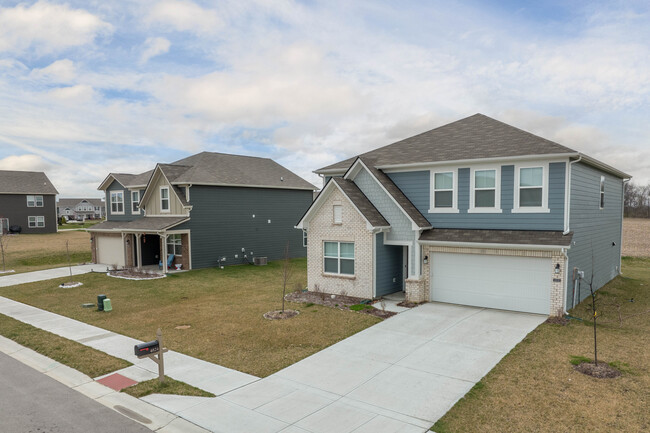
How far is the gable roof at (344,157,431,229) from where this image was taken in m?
16.1

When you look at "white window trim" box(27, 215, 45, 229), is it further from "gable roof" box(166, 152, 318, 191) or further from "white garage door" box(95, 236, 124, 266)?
"gable roof" box(166, 152, 318, 191)

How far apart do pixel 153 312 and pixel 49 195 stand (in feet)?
160

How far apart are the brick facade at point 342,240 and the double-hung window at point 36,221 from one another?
50.2 meters

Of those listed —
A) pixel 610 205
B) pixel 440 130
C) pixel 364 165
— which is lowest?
pixel 610 205

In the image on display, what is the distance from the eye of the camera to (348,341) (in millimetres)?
11578

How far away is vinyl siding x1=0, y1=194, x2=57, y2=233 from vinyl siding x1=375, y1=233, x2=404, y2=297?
53286mm

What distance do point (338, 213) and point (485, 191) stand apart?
5.89m

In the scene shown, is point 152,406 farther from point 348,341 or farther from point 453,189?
point 453,189

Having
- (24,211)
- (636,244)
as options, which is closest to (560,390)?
(636,244)

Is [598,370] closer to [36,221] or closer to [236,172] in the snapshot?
[236,172]

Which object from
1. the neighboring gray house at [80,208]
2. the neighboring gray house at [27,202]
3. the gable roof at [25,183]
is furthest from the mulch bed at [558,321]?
the neighboring gray house at [80,208]

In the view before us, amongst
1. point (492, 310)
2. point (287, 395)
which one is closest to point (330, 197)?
point (492, 310)

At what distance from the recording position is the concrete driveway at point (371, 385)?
7180 mm

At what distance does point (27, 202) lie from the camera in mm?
51688
